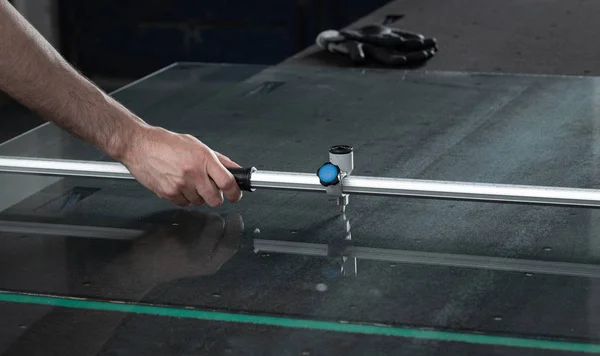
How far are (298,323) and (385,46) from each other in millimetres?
1696

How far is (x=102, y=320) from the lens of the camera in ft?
3.98

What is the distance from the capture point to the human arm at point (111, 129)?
1.42 meters

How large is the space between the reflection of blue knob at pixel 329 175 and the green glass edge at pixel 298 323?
36 cm

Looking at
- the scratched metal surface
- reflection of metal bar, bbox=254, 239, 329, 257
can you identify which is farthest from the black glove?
reflection of metal bar, bbox=254, 239, 329, 257

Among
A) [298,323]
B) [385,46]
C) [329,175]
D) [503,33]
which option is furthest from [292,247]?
[503,33]

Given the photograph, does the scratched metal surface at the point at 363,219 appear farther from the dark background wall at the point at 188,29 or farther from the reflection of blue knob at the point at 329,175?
the dark background wall at the point at 188,29

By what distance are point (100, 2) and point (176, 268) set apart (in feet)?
10.9

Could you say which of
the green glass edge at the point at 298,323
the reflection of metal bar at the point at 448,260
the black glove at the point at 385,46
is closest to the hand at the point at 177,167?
the reflection of metal bar at the point at 448,260

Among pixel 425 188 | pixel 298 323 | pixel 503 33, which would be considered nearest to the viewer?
pixel 298 323

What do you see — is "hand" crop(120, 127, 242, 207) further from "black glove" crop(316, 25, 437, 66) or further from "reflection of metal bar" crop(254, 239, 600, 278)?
"black glove" crop(316, 25, 437, 66)

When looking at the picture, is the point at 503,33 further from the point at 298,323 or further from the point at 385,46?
the point at 298,323

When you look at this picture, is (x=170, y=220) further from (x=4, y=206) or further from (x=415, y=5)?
(x=415, y=5)

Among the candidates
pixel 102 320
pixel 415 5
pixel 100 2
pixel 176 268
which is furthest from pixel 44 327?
pixel 100 2

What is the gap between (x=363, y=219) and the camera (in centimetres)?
158
